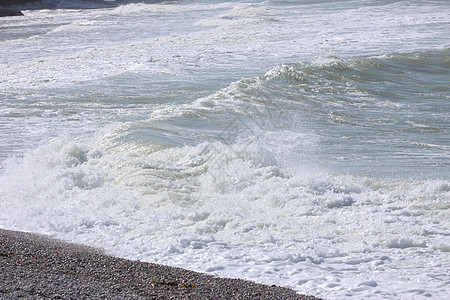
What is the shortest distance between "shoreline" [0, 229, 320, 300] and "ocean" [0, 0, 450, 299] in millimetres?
365

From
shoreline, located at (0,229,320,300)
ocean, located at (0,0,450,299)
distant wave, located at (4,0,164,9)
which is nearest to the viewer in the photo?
shoreline, located at (0,229,320,300)

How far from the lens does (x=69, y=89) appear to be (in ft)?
50.8

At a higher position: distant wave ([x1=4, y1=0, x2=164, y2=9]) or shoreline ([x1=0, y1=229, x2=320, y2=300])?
distant wave ([x1=4, y1=0, x2=164, y2=9])

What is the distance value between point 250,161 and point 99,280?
4.38 metres

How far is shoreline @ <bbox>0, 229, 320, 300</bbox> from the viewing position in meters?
4.32

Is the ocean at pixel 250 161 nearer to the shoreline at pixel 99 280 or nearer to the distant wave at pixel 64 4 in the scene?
the shoreline at pixel 99 280

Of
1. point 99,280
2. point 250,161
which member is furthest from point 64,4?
point 99,280

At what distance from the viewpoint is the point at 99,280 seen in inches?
184

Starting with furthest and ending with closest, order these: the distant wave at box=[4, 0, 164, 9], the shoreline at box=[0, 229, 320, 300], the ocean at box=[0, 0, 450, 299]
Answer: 1. the distant wave at box=[4, 0, 164, 9]
2. the ocean at box=[0, 0, 450, 299]
3. the shoreline at box=[0, 229, 320, 300]

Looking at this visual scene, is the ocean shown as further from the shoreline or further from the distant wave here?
the distant wave

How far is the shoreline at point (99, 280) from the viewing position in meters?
4.32

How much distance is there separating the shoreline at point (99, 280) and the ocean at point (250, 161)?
37 cm

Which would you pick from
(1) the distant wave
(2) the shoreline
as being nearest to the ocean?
(2) the shoreline

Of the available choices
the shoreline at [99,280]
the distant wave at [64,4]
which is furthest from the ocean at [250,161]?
the distant wave at [64,4]
